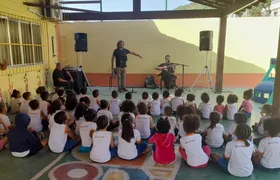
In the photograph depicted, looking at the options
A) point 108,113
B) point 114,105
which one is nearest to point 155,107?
point 114,105

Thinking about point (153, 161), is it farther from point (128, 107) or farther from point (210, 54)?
Result: point (210, 54)

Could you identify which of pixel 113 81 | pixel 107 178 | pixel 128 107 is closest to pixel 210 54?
pixel 113 81

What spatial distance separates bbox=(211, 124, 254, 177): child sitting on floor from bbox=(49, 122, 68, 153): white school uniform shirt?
2.07 metres

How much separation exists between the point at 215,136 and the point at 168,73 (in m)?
4.66

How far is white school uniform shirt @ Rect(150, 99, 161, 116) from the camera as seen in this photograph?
16.2 ft

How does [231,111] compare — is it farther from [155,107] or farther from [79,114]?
[79,114]

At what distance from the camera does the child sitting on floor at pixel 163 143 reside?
9.35 ft

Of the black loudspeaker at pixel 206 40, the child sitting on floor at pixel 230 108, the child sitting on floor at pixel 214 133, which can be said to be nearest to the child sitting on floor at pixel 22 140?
the child sitting on floor at pixel 214 133

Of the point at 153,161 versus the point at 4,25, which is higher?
the point at 4,25

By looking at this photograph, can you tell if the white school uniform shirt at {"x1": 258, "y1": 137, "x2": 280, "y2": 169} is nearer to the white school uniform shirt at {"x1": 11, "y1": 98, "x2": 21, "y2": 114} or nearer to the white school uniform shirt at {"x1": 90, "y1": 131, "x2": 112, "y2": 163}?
the white school uniform shirt at {"x1": 90, "y1": 131, "x2": 112, "y2": 163}

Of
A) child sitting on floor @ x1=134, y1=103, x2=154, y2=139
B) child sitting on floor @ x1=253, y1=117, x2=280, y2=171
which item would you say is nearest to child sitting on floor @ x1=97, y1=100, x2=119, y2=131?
child sitting on floor @ x1=134, y1=103, x2=154, y2=139

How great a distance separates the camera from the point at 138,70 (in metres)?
8.84

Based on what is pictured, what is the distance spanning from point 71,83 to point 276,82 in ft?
17.1

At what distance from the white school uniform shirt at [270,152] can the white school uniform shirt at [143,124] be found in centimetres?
154
